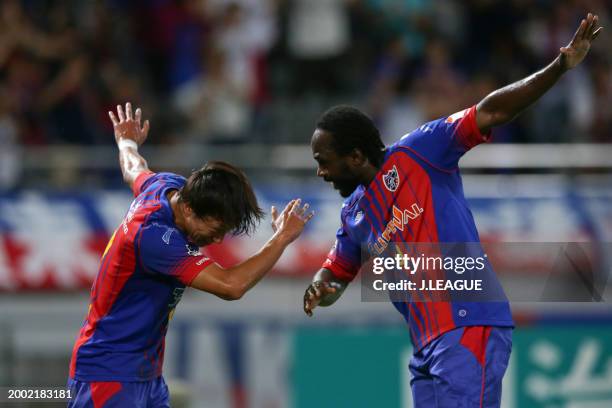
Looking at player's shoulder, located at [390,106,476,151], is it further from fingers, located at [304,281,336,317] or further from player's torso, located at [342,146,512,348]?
fingers, located at [304,281,336,317]

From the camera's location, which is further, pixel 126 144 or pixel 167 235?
pixel 126 144

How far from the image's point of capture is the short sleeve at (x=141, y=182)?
6.07 meters

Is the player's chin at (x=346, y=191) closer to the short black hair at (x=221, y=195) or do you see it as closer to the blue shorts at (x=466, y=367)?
the short black hair at (x=221, y=195)

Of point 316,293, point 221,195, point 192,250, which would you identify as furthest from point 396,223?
point 192,250

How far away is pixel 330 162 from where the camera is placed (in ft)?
19.1

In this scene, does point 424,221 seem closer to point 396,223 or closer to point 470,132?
point 396,223

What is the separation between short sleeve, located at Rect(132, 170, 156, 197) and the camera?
6.07m

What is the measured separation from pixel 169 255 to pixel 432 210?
52.2 inches

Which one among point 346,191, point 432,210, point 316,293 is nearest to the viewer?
point 432,210

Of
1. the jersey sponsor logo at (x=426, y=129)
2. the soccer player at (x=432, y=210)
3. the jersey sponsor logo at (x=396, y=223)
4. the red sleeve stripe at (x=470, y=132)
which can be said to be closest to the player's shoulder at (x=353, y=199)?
the soccer player at (x=432, y=210)

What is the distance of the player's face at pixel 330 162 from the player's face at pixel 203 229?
0.63 meters

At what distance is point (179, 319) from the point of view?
1127 cm

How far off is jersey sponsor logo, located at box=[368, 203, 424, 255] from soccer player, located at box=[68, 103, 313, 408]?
1.54 ft

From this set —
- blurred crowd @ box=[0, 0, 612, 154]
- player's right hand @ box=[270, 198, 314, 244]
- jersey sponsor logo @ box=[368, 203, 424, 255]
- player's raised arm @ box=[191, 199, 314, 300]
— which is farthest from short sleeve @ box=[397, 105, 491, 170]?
blurred crowd @ box=[0, 0, 612, 154]
